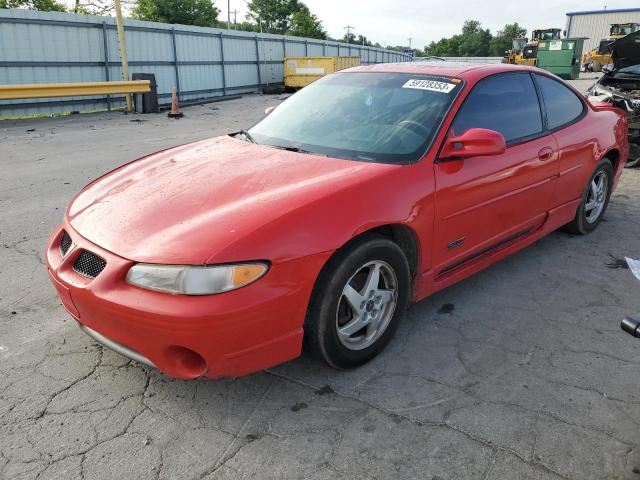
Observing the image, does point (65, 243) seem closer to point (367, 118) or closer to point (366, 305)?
point (366, 305)

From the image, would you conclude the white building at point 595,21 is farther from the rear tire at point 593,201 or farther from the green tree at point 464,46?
the rear tire at point 593,201

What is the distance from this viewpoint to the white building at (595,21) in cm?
5562

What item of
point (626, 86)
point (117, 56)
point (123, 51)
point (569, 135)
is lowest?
point (569, 135)

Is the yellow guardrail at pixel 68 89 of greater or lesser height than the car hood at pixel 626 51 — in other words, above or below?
below

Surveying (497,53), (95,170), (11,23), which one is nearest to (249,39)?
(11,23)

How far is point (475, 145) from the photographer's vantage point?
2.88 meters

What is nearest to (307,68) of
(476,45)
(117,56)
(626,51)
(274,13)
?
(117,56)

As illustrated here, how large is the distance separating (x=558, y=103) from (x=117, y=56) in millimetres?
14291

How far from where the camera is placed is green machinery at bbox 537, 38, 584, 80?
3228 centimetres

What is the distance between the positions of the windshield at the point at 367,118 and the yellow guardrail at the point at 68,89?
10398mm

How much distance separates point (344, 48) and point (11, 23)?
71.0ft

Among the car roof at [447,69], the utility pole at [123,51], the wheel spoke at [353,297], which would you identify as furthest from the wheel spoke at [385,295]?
the utility pole at [123,51]

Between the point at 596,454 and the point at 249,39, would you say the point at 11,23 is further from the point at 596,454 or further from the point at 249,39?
the point at 596,454

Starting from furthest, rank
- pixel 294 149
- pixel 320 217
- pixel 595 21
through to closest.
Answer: pixel 595 21
pixel 294 149
pixel 320 217
